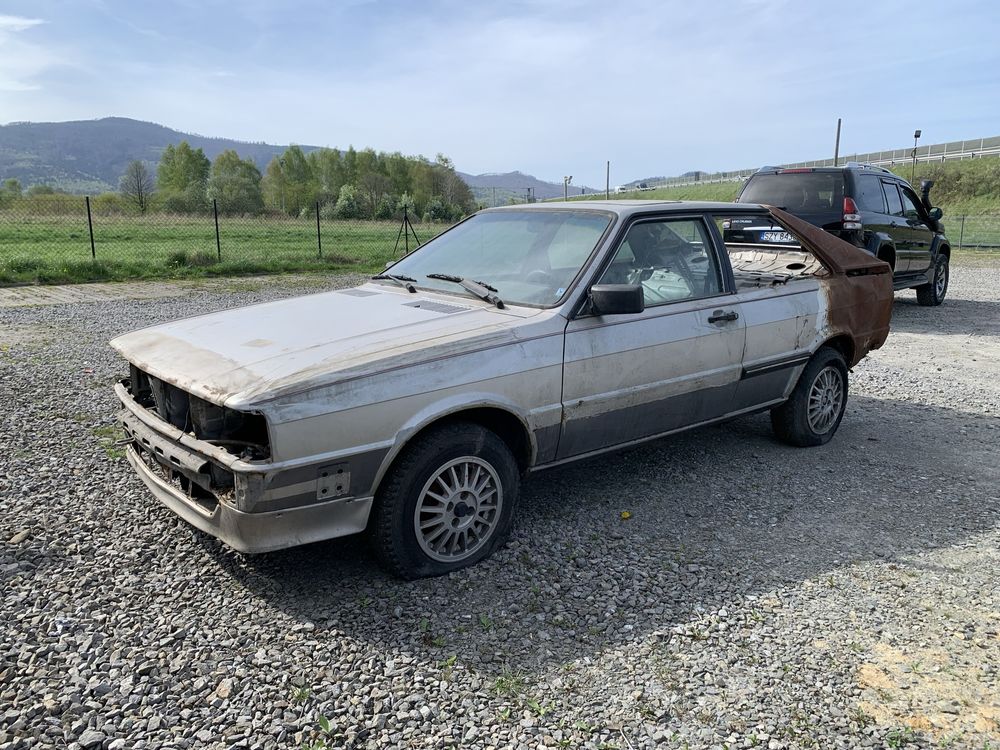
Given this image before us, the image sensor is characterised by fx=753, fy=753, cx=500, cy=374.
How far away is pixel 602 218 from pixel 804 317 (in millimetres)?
1776

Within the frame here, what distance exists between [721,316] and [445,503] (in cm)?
216

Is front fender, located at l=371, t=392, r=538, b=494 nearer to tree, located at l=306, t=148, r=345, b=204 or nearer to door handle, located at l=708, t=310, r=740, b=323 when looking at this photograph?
door handle, located at l=708, t=310, r=740, b=323

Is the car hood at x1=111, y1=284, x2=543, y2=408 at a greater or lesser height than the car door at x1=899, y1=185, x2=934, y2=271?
lesser

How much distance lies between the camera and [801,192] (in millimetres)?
10289

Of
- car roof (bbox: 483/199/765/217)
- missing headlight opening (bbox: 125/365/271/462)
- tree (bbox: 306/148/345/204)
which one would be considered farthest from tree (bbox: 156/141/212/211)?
missing headlight opening (bbox: 125/365/271/462)

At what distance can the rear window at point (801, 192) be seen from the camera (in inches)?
398

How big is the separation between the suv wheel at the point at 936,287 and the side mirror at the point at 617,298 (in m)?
10.7

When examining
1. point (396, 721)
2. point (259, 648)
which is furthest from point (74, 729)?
point (396, 721)

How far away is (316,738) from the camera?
2.50 m

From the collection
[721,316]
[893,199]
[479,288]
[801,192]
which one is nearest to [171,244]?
[801,192]

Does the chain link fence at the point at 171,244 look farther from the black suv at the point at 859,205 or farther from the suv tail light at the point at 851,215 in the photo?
Result: the suv tail light at the point at 851,215

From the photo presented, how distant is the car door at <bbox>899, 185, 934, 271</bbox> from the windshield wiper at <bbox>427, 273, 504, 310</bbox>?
956 cm

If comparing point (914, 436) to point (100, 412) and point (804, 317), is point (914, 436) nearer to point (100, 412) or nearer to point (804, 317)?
point (804, 317)

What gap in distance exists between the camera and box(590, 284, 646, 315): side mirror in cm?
375
